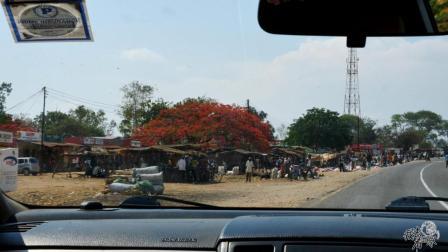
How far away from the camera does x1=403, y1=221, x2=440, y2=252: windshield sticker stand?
2020mm

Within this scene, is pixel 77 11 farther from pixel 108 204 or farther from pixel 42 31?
pixel 108 204

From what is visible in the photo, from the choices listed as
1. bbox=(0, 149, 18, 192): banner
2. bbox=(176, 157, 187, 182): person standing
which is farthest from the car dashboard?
bbox=(176, 157, 187, 182): person standing

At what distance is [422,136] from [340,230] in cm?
150

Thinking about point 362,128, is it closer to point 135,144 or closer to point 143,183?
point 143,183

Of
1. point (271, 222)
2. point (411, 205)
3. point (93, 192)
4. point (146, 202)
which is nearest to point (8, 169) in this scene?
point (93, 192)

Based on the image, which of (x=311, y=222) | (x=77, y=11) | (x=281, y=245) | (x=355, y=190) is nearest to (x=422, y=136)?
(x=311, y=222)

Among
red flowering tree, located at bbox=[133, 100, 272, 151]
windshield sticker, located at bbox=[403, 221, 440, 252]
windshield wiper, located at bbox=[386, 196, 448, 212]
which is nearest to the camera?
windshield sticker, located at bbox=[403, 221, 440, 252]

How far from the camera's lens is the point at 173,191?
3777mm

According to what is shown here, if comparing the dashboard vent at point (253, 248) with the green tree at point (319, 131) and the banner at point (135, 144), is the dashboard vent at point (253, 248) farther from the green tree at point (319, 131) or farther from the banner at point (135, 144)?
the banner at point (135, 144)

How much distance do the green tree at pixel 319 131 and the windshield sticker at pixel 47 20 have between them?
1.31m

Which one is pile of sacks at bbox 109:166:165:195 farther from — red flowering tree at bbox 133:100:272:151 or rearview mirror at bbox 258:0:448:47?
rearview mirror at bbox 258:0:448:47

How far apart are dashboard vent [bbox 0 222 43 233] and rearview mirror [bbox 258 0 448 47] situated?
4.46ft

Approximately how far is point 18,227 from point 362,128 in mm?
1877

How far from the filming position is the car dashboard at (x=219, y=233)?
6.65ft
